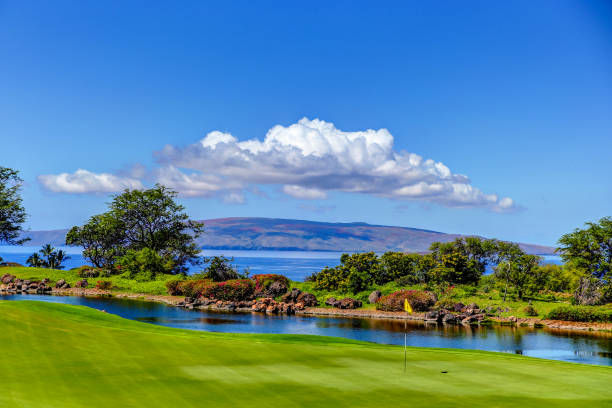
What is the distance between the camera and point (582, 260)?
41.0 m

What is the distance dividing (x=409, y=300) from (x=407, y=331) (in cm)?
762

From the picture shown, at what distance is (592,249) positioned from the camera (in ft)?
136

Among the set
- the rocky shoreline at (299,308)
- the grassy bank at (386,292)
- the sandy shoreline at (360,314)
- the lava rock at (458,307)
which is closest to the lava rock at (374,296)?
the grassy bank at (386,292)

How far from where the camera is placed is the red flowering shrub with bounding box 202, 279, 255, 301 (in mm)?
48906

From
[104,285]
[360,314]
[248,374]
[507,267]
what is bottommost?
[360,314]

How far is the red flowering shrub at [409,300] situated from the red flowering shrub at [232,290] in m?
13.1

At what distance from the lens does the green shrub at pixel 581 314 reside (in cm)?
3522

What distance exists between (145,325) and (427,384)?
10.5 m

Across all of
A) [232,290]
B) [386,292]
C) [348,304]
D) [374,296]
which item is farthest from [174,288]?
[386,292]

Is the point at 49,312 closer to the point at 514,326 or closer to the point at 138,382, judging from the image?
the point at 138,382

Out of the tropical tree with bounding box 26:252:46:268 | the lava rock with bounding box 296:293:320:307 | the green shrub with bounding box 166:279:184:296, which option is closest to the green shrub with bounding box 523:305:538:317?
the lava rock with bounding box 296:293:320:307

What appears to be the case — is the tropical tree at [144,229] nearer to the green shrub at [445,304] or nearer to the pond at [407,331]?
the pond at [407,331]

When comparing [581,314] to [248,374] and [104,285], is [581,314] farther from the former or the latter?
[104,285]

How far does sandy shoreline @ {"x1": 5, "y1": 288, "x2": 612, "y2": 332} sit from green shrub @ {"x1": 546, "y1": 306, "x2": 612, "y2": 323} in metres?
0.88
